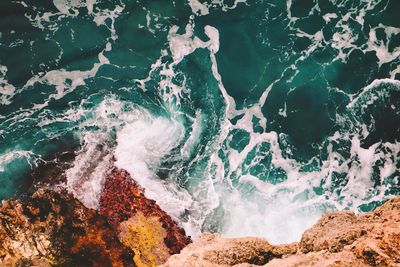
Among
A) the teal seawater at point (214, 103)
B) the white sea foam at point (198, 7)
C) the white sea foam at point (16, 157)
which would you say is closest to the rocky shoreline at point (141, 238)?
the teal seawater at point (214, 103)

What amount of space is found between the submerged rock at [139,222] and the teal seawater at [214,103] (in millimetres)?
504

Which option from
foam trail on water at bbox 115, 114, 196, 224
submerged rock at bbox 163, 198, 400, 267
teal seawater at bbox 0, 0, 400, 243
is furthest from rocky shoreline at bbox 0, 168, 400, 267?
teal seawater at bbox 0, 0, 400, 243

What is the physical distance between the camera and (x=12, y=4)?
1490 centimetres

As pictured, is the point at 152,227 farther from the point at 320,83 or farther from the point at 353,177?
the point at 320,83

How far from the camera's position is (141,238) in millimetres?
10219

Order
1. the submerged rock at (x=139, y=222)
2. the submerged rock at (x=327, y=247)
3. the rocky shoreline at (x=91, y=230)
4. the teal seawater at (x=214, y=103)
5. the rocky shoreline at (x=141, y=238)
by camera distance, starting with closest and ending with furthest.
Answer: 1. the submerged rock at (x=327, y=247)
2. the rocky shoreline at (x=141, y=238)
3. the rocky shoreline at (x=91, y=230)
4. the submerged rock at (x=139, y=222)
5. the teal seawater at (x=214, y=103)

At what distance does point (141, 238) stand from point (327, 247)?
640cm

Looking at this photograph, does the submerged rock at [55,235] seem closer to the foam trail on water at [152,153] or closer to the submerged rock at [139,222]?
the submerged rock at [139,222]

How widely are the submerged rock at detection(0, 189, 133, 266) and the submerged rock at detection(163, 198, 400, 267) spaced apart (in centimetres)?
351

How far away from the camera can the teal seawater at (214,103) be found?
1240 cm

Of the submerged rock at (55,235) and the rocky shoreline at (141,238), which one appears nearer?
the rocky shoreline at (141,238)

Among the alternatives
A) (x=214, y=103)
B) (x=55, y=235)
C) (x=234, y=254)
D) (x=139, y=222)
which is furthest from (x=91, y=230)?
(x=214, y=103)

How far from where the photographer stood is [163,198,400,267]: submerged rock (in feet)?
14.3

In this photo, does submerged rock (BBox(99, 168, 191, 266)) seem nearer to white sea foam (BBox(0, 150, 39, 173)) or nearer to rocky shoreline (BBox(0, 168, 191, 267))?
rocky shoreline (BBox(0, 168, 191, 267))
